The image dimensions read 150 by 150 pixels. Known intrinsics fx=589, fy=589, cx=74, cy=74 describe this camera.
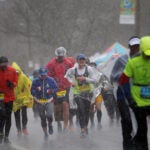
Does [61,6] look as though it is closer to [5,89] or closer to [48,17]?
[48,17]

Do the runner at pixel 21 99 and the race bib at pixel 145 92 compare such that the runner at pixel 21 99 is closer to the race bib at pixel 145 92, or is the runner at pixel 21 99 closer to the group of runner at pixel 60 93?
the group of runner at pixel 60 93

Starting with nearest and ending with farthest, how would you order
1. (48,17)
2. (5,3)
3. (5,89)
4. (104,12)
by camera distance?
(5,89) < (48,17) < (104,12) < (5,3)

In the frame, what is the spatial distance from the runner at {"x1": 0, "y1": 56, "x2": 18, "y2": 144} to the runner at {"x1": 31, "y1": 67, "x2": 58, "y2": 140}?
0.61m

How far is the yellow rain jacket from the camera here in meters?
12.9

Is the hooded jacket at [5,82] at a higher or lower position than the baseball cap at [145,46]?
lower

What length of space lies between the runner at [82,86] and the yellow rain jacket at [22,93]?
105 centimetres

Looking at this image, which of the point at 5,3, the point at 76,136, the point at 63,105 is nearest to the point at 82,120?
the point at 76,136

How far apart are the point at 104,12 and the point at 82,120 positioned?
3561 cm

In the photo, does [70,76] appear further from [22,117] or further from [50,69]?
[22,117]

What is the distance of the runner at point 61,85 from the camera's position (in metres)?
13.4

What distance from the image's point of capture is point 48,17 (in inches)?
1746

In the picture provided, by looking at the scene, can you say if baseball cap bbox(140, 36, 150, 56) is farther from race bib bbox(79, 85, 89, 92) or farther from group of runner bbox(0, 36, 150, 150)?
race bib bbox(79, 85, 89, 92)

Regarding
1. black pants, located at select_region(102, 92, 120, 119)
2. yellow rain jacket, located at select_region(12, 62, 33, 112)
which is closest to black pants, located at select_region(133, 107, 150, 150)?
yellow rain jacket, located at select_region(12, 62, 33, 112)

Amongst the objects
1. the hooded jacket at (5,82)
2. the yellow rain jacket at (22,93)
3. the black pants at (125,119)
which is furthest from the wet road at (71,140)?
the black pants at (125,119)
